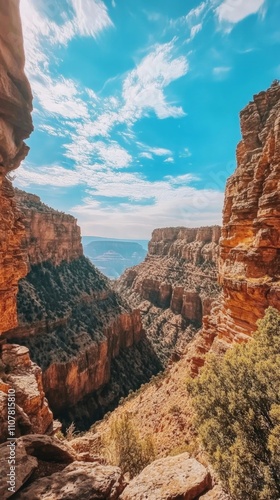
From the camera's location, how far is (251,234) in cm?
1942

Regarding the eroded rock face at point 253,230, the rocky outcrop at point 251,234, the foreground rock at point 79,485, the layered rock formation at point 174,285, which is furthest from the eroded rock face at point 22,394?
the layered rock formation at point 174,285

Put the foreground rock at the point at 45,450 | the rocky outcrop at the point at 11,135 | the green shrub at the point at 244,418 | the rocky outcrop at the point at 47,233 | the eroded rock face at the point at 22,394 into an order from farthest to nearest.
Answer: the rocky outcrop at the point at 47,233
the rocky outcrop at the point at 11,135
the eroded rock face at the point at 22,394
the foreground rock at the point at 45,450
the green shrub at the point at 244,418

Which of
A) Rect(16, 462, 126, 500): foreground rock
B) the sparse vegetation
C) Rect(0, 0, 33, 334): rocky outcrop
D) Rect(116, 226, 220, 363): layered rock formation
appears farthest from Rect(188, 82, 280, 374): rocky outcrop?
Rect(116, 226, 220, 363): layered rock formation

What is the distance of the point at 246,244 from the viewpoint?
19297mm

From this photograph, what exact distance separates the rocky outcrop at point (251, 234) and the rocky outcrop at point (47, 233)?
162 ft

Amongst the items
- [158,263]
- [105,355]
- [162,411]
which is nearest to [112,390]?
[105,355]

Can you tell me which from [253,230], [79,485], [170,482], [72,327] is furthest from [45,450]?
[72,327]

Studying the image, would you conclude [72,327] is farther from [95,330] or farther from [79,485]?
[79,485]

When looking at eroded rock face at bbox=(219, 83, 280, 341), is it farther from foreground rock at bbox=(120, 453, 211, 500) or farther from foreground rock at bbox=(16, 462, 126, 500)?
foreground rock at bbox=(16, 462, 126, 500)

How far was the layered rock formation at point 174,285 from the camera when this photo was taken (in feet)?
267

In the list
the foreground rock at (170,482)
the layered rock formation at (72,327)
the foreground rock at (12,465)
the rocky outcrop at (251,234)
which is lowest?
the layered rock formation at (72,327)

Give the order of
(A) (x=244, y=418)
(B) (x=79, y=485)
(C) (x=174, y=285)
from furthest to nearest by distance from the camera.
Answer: (C) (x=174, y=285) < (A) (x=244, y=418) < (B) (x=79, y=485)

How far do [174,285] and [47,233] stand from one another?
171ft

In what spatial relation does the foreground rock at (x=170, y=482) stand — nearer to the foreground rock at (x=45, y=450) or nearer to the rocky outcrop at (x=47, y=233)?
the foreground rock at (x=45, y=450)
